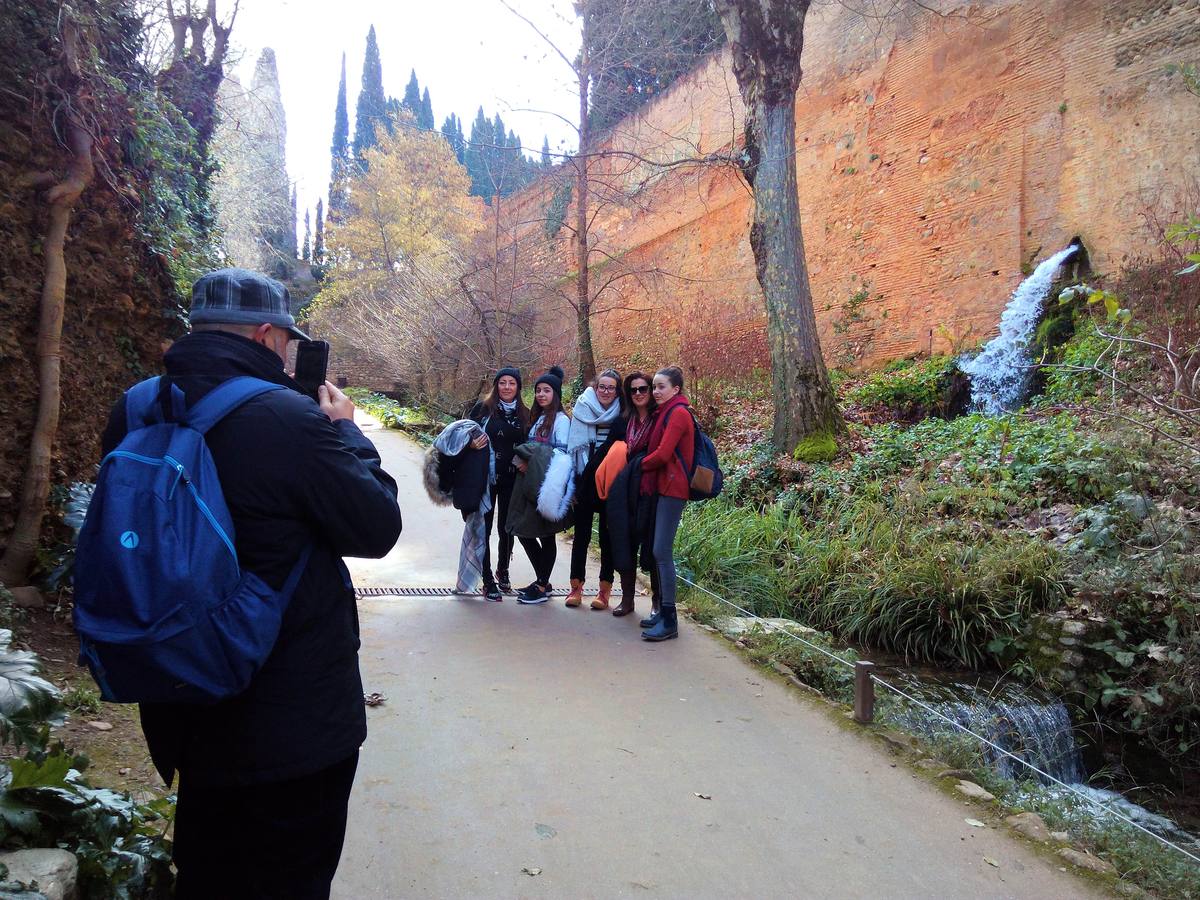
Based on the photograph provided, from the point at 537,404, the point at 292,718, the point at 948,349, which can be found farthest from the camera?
the point at 948,349

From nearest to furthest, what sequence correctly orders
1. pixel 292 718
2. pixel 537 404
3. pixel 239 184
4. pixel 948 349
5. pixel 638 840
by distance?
pixel 292 718, pixel 638 840, pixel 537 404, pixel 948 349, pixel 239 184

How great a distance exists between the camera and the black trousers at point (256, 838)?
185 centimetres

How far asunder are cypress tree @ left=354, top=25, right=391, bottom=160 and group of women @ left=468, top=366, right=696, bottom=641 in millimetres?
49423

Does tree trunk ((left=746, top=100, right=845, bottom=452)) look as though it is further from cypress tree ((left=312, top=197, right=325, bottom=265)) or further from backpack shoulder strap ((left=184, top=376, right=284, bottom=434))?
cypress tree ((left=312, top=197, right=325, bottom=265))

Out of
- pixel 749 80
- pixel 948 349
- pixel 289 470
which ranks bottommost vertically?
pixel 289 470

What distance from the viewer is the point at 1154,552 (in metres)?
5.60

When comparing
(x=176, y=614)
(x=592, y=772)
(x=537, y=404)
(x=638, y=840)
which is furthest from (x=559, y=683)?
(x=176, y=614)

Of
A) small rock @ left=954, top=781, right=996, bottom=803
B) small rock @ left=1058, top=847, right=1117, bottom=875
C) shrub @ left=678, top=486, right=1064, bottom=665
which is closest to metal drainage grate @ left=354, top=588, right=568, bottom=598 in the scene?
shrub @ left=678, top=486, right=1064, bottom=665

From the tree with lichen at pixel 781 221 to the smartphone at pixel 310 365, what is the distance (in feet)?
29.4

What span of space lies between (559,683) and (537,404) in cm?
261

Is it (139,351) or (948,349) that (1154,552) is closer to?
(139,351)

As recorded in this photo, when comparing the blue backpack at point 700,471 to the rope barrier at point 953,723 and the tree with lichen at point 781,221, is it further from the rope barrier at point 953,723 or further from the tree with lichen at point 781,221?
the tree with lichen at point 781,221

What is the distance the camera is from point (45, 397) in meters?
4.50

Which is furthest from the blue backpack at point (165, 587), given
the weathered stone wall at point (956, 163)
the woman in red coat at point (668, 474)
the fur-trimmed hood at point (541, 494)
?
the weathered stone wall at point (956, 163)
